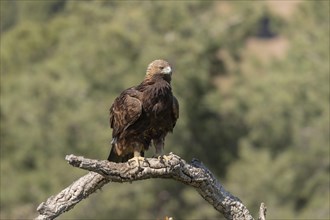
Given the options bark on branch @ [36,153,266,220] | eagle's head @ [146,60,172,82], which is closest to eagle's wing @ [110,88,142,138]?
eagle's head @ [146,60,172,82]

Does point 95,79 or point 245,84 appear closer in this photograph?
point 95,79

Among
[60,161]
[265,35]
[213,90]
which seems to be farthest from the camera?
[265,35]

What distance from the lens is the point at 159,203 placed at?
66.4 feet

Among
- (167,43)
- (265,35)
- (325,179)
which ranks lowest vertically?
(325,179)

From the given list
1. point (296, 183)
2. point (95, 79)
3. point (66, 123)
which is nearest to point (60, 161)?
point (66, 123)

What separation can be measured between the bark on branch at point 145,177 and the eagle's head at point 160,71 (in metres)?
1.01

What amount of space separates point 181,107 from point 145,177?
1555cm

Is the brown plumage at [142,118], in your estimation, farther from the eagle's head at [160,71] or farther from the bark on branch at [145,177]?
the bark on branch at [145,177]

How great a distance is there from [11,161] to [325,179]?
6864 mm

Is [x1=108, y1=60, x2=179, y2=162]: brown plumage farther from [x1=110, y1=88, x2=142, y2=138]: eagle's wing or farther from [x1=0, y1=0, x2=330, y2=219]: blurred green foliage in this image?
[x1=0, y1=0, x2=330, y2=219]: blurred green foliage

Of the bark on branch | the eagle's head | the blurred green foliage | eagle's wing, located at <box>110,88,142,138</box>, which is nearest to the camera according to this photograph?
the bark on branch

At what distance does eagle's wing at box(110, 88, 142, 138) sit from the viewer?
20.8 feet

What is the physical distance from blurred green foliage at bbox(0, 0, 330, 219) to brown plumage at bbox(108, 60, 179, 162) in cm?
1173

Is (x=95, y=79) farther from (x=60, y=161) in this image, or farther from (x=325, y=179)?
(x=325, y=179)
